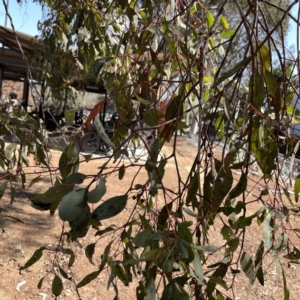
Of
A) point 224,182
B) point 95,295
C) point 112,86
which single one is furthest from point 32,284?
point 224,182

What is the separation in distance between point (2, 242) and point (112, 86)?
1886mm

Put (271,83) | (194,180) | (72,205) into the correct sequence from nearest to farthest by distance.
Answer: (72,205) → (271,83) → (194,180)

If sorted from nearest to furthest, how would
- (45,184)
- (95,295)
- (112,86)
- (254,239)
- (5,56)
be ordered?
(112,86)
(95,295)
(254,239)
(45,184)
(5,56)

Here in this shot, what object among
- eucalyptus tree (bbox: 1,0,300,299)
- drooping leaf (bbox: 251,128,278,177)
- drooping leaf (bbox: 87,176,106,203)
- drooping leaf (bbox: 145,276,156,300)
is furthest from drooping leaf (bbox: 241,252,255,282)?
drooping leaf (bbox: 87,176,106,203)

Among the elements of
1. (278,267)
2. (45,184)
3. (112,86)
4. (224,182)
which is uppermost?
(112,86)

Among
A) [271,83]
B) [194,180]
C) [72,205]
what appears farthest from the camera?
[194,180]

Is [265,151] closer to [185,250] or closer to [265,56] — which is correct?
[265,56]

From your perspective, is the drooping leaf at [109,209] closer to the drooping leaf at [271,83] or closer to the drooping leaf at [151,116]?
the drooping leaf at [151,116]

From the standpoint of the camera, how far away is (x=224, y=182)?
67cm

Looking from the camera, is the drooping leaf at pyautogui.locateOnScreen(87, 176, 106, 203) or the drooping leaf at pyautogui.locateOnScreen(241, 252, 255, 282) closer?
the drooping leaf at pyautogui.locateOnScreen(87, 176, 106, 203)

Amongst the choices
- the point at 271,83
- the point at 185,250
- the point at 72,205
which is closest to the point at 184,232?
the point at 185,250

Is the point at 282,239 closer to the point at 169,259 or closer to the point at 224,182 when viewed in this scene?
the point at 224,182

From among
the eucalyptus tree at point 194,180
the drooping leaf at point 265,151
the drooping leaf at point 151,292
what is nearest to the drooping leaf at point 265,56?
the eucalyptus tree at point 194,180

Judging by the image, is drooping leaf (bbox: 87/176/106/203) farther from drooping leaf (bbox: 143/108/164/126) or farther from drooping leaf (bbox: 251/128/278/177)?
drooping leaf (bbox: 251/128/278/177)
